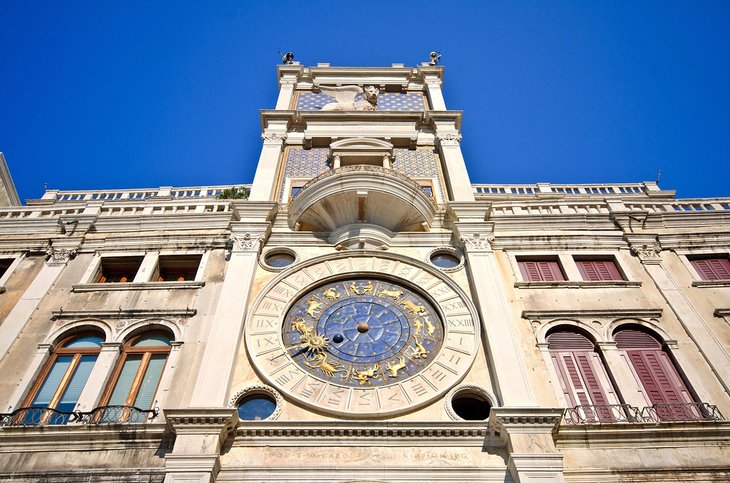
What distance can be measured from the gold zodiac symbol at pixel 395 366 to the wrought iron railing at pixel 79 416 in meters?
4.72


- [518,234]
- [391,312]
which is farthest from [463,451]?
[518,234]

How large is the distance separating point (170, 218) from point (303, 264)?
4.66 meters

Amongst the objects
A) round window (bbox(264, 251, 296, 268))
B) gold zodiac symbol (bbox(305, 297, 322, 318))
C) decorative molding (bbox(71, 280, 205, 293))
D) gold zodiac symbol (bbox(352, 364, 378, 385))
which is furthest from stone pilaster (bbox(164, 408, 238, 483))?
round window (bbox(264, 251, 296, 268))

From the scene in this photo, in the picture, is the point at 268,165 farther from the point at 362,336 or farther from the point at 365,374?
the point at 365,374

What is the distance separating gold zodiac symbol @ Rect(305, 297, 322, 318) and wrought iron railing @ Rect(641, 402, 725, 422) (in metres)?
7.20

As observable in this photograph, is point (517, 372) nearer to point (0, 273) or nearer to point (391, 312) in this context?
point (391, 312)

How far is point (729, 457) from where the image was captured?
11062 mm

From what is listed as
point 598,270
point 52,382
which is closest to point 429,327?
point 598,270

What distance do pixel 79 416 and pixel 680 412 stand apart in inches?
466

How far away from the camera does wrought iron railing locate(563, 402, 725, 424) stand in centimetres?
1185

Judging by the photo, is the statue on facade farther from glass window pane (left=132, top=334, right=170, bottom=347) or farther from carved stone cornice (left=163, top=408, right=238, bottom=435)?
A: carved stone cornice (left=163, top=408, right=238, bottom=435)

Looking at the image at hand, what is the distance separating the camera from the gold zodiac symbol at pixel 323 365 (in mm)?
12789

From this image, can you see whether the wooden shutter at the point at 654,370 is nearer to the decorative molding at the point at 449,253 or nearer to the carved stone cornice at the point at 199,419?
the decorative molding at the point at 449,253

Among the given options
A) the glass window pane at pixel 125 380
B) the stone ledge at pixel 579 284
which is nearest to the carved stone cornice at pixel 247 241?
the glass window pane at pixel 125 380
